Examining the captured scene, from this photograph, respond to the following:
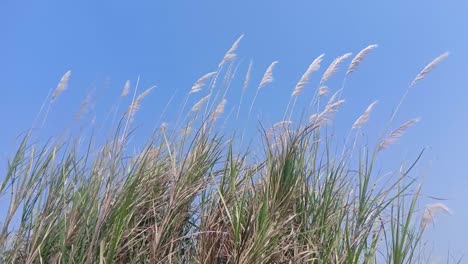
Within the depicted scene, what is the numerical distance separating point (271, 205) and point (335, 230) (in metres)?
0.35

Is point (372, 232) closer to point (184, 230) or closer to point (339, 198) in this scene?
point (339, 198)

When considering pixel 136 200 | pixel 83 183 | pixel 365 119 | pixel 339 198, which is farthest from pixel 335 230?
pixel 83 183

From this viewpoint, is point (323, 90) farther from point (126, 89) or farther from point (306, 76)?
point (126, 89)

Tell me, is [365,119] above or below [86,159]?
above

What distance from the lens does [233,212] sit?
11.2 ft

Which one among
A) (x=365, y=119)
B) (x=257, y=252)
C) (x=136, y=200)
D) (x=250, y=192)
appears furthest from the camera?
(x=365, y=119)

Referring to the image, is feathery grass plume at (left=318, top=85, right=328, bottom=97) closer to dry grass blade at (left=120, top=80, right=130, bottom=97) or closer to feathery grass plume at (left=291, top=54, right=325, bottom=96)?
feathery grass plume at (left=291, top=54, right=325, bottom=96)

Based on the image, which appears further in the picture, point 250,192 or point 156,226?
point 250,192

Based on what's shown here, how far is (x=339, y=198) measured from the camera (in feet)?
11.8

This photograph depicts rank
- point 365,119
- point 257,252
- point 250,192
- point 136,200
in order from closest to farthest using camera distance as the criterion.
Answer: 1. point 257,252
2. point 136,200
3. point 250,192
4. point 365,119

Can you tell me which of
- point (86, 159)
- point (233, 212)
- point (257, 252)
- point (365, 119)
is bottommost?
point (257, 252)

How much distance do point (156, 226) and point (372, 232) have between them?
110cm

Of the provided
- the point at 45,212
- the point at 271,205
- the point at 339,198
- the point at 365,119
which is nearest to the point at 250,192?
the point at 271,205

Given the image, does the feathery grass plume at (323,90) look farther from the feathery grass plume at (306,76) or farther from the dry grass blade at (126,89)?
the dry grass blade at (126,89)
